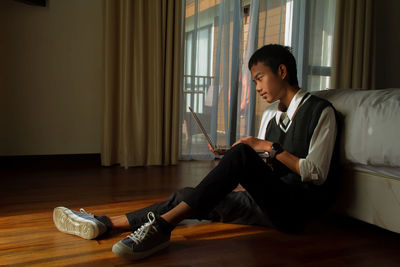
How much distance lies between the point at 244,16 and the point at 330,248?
2564 millimetres

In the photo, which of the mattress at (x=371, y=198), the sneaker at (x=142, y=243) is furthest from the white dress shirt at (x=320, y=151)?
the sneaker at (x=142, y=243)

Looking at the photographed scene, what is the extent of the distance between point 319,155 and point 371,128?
0.95 feet

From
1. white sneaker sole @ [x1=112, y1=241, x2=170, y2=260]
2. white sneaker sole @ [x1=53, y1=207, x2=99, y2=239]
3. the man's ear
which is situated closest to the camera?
white sneaker sole @ [x1=112, y1=241, x2=170, y2=260]

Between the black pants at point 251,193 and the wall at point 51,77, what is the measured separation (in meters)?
1.82

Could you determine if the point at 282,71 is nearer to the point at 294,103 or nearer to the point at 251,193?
the point at 294,103

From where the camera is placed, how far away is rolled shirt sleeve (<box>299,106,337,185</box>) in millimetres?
1255

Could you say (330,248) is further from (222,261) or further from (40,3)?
(40,3)

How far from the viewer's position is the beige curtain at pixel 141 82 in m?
2.79

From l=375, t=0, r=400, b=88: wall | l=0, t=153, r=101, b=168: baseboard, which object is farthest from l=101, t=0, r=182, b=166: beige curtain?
l=375, t=0, r=400, b=88: wall

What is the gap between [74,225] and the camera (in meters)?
1.27

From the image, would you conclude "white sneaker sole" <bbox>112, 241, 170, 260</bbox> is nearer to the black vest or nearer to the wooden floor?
the wooden floor

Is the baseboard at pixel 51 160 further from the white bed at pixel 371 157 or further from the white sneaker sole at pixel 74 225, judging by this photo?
the white bed at pixel 371 157

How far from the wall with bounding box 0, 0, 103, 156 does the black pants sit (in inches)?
71.6

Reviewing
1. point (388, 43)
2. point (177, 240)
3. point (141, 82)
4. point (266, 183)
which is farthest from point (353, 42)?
point (177, 240)
